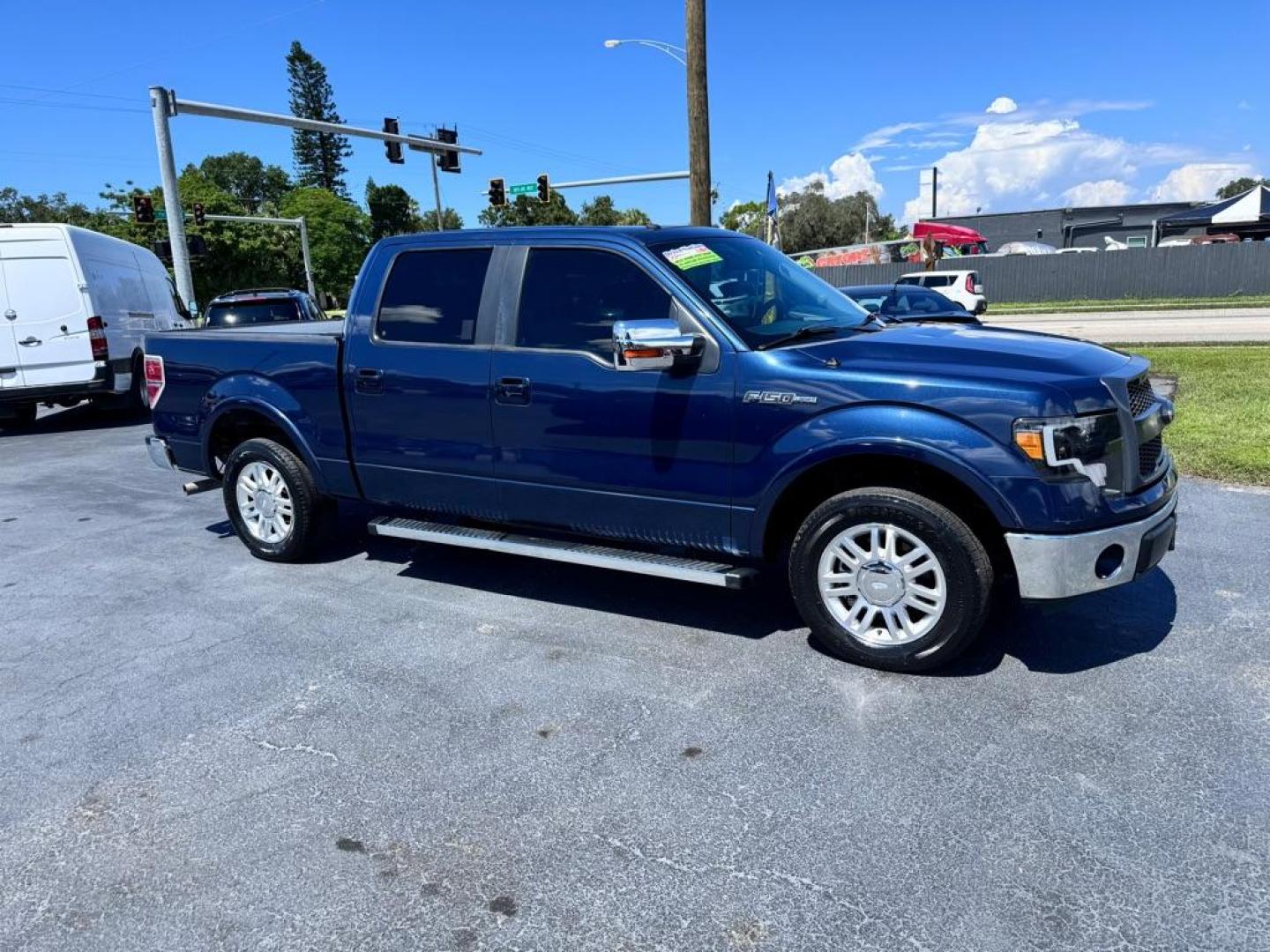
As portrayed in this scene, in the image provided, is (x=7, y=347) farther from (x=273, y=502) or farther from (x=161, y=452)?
(x=273, y=502)

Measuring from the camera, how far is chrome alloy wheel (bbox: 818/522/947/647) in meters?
3.71

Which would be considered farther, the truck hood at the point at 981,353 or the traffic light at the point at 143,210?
the traffic light at the point at 143,210

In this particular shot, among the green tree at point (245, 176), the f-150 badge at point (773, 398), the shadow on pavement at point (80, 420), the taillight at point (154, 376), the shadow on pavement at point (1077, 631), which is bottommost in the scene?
the shadow on pavement at point (1077, 631)

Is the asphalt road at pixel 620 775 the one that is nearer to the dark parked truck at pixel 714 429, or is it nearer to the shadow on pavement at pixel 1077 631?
the shadow on pavement at pixel 1077 631

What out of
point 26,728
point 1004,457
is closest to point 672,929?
point 1004,457

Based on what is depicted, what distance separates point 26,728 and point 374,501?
82.2 inches

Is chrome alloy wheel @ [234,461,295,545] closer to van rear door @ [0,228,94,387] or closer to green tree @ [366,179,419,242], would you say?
van rear door @ [0,228,94,387]

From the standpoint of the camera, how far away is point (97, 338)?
11.5 meters

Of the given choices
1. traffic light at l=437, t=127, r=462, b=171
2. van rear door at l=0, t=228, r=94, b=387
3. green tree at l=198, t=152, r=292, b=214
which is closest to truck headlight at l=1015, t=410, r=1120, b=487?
van rear door at l=0, t=228, r=94, b=387

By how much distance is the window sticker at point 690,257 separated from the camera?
4285 millimetres

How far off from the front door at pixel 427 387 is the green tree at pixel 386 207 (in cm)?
7647

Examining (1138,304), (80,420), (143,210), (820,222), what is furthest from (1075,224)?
(80,420)

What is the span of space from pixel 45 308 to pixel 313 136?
68.7 metres

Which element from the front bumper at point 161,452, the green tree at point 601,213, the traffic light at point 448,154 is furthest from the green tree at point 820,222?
the front bumper at point 161,452
